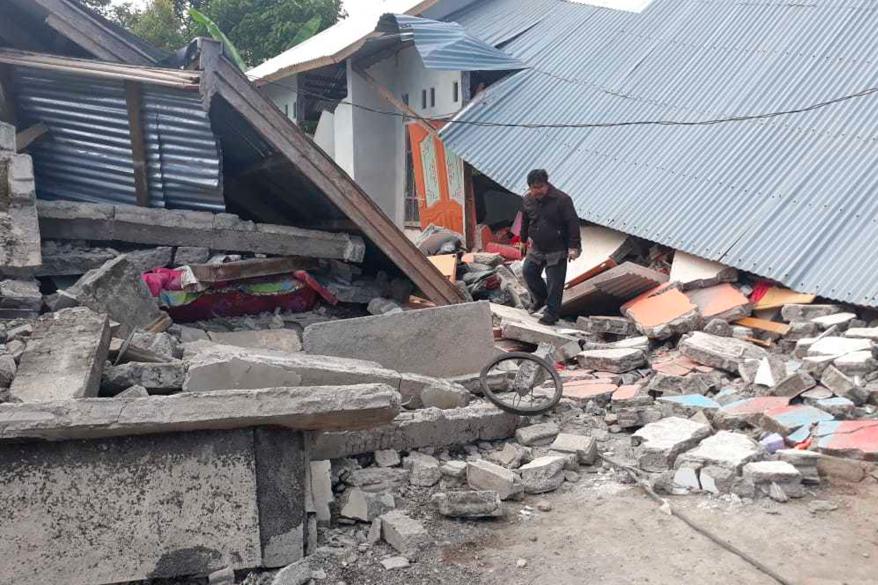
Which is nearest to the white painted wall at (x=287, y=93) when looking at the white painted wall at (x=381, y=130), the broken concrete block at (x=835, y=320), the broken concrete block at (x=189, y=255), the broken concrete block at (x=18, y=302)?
the white painted wall at (x=381, y=130)

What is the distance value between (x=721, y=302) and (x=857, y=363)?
196 cm

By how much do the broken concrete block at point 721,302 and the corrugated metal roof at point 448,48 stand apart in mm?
5448

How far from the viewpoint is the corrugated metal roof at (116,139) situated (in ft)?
21.6

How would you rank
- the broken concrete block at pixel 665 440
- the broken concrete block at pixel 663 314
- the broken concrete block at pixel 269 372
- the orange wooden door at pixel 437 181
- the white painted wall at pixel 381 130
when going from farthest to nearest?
1. the white painted wall at pixel 381 130
2. the orange wooden door at pixel 437 181
3. the broken concrete block at pixel 663 314
4. the broken concrete block at pixel 665 440
5. the broken concrete block at pixel 269 372

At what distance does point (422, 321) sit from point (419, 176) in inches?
346

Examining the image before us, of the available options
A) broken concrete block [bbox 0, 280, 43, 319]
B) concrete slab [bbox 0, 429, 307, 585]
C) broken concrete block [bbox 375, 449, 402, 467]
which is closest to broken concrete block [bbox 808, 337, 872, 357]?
broken concrete block [bbox 375, 449, 402, 467]

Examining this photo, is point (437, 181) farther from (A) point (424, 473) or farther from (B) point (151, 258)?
(A) point (424, 473)

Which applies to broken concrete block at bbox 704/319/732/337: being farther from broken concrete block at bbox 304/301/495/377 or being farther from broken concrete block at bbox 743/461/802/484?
broken concrete block at bbox 743/461/802/484

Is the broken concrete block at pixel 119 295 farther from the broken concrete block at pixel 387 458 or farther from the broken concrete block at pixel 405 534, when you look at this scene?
the broken concrete block at pixel 405 534

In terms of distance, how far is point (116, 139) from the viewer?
679cm

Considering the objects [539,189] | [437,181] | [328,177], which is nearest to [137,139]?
[328,177]

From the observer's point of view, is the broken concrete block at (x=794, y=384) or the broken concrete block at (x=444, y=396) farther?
the broken concrete block at (x=794, y=384)

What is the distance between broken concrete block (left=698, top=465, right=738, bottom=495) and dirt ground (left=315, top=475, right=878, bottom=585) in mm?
96

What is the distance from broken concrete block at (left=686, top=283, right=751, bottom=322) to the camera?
756 centimetres
